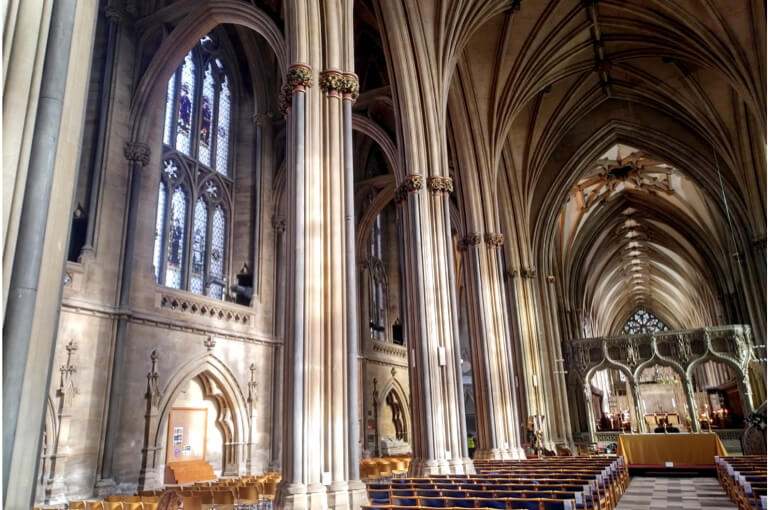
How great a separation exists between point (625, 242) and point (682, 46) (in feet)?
76.7

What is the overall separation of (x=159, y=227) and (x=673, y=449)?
626 inches

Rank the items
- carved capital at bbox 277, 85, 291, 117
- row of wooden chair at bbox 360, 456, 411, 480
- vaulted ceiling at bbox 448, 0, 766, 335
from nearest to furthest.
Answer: carved capital at bbox 277, 85, 291, 117 → row of wooden chair at bbox 360, 456, 411, 480 → vaulted ceiling at bbox 448, 0, 766, 335

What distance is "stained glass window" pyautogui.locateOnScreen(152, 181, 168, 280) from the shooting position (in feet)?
50.3

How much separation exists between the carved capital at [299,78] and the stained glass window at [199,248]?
872 centimetres

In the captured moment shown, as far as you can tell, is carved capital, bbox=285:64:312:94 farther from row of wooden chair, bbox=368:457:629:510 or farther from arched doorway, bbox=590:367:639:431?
arched doorway, bbox=590:367:639:431

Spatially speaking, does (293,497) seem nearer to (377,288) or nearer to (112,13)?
(112,13)

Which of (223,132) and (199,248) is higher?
(223,132)

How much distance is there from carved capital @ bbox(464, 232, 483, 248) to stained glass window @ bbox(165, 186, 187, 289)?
8.95 m

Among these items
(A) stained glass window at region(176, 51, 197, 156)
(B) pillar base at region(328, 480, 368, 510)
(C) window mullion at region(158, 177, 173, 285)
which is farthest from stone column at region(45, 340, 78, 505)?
(A) stained glass window at region(176, 51, 197, 156)

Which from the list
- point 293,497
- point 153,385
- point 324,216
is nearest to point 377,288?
point 153,385

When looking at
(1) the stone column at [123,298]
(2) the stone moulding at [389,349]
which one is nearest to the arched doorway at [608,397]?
(2) the stone moulding at [389,349]

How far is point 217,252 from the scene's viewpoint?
57.7 feet

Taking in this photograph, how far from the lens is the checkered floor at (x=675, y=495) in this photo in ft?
29.3

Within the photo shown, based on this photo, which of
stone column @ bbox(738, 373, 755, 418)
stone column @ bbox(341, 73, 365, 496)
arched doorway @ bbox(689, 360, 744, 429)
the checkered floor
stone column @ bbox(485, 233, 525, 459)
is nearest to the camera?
stone column @ bbox(341, 73, 365, 496)
